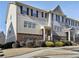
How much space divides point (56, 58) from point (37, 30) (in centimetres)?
129

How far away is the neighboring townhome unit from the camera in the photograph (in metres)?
10.1

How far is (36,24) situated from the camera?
10461 mm

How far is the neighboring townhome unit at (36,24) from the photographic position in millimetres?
10133

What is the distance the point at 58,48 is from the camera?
10273 mm

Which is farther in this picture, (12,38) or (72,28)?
(72,28)

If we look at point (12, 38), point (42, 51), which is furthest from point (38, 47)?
point (12, 38)

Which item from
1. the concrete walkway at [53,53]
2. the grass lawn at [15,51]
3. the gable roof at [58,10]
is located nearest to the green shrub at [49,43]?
the concrete walkway at [53,53]

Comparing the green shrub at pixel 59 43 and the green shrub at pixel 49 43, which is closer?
the green shrub at pixel 49 43

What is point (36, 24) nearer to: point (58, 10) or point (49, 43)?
point (49, 43)

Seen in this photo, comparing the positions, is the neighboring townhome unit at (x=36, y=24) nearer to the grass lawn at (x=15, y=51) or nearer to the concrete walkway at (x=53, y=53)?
the grass lawn at (x=15, y=51)

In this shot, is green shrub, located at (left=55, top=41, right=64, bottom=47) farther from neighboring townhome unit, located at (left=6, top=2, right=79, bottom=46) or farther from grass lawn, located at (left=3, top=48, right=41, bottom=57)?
grass lawn, located at (left=3, top=48, right=41, bottom=57)

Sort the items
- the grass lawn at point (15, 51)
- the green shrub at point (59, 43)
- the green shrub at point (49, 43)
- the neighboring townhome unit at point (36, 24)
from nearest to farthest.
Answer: the grass lawn at point (15, 51), the neighboring townhome unit at point (36, 24), the green shrub at point (49, 43), the green shrub at point (59, 43)

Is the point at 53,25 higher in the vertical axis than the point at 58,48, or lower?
higher

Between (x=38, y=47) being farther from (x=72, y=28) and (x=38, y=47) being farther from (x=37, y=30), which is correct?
(x=72, y=28)
